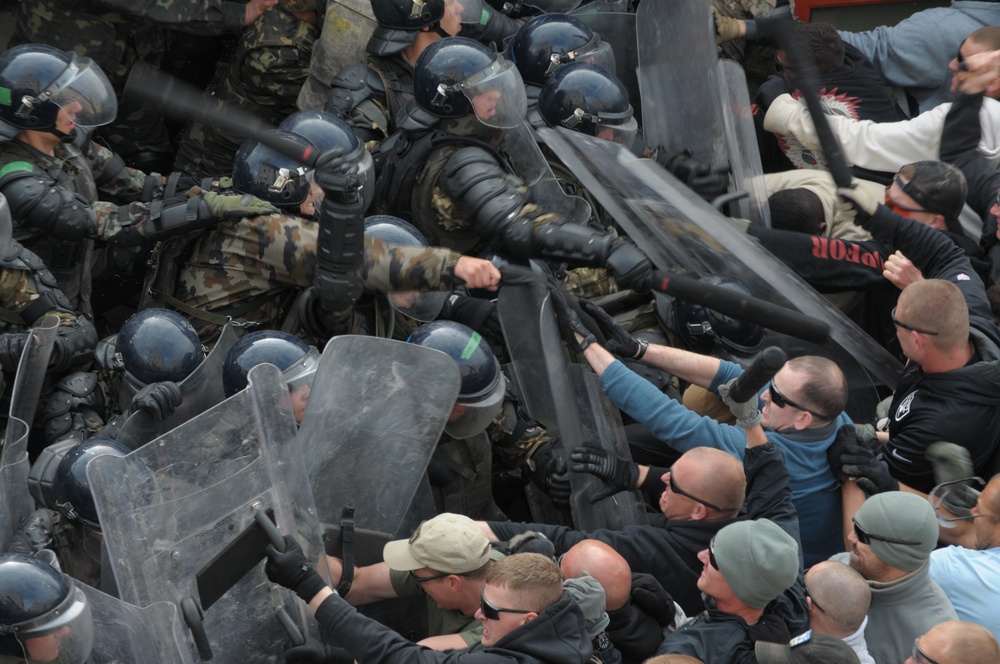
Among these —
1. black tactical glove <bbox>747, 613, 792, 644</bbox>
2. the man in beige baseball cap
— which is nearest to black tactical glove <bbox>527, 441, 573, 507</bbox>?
the man in beige baseball cap

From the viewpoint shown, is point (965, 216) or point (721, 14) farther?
point (721, 14)

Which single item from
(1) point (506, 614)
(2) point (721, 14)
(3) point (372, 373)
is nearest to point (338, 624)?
(1) point (506, 614)

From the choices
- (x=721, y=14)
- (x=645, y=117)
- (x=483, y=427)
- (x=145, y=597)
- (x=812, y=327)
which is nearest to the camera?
(x=145, y=597)

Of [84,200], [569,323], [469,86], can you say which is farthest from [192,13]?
[569,323]

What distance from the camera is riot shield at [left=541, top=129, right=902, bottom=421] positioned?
504 centimetres

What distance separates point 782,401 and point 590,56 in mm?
2471

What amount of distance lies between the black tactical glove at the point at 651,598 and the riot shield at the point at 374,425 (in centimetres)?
81

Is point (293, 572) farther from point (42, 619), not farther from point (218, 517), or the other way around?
Answer: point (42, 619)

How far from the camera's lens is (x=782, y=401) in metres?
4.54

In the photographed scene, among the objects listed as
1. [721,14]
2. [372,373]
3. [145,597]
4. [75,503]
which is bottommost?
[75,503]

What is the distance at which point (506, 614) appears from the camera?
3473 millimetres

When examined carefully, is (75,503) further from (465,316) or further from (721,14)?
(721,14)

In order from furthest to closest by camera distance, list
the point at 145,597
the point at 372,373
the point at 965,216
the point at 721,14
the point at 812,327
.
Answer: the point at 721,14 < the point at 965,216 < the point at 812,327 < the point at 372,373 < the point at 145,597

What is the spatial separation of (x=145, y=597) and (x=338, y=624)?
1.68 ft
